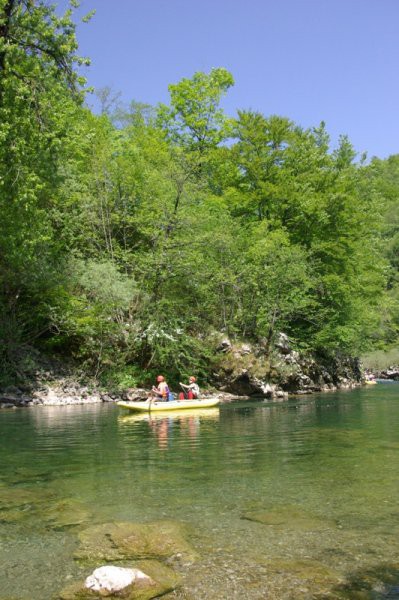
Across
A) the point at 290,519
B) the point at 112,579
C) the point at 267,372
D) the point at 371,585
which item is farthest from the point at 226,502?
the point at 267,372

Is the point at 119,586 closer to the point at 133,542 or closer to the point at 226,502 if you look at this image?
the point at 133,542

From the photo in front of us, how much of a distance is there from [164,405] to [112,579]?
14.9 metres

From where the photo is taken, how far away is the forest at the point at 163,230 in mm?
17031

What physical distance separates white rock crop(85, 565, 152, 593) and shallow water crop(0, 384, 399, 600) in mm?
361

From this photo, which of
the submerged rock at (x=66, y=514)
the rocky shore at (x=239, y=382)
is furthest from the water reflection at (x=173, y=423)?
the rocky shore at (x=239, y=382)

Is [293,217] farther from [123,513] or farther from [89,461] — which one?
[123,513]

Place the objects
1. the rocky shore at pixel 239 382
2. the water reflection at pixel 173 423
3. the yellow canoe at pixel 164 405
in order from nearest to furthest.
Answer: the water reflection at pixel 173 423, the yellow canoe at pixel 164 405, the rocky shore at pixel 239 382

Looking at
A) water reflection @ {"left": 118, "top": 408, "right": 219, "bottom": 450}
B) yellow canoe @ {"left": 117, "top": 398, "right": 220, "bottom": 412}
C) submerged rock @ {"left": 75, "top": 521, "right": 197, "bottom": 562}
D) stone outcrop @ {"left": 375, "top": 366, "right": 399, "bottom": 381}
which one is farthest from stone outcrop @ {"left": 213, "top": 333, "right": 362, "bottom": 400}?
submerged rock @ {"left": 75, "top": 521, "right": 197, "bottom": 562}

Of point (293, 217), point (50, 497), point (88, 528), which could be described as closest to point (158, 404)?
point (50, 497)

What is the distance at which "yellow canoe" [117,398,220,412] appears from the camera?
18770mm

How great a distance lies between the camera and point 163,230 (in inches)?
1063

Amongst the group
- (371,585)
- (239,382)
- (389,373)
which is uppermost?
(239,382)

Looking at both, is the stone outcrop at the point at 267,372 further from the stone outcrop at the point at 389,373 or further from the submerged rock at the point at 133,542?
the submerged rock at the point at 133,542

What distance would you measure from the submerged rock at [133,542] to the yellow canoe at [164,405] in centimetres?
1273
